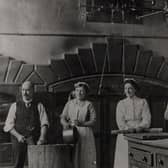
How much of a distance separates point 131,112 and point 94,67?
548 mm

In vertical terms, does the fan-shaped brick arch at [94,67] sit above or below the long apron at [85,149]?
above

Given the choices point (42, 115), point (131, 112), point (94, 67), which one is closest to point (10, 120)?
point (42, 115)

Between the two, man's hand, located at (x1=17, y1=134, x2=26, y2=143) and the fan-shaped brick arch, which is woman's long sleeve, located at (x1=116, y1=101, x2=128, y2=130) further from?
man's hand, located at (x1=17, y1=134, x2=26, y2=143)

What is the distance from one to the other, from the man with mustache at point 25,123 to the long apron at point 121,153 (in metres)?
0.67

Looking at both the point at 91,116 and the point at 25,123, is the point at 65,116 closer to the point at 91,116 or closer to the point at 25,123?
the point at 91,116

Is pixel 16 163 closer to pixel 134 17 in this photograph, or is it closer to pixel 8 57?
pixel 8 57

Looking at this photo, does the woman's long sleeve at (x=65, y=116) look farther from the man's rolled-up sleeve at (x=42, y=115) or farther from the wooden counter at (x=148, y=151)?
the wooden counter at (x=148, y=151)

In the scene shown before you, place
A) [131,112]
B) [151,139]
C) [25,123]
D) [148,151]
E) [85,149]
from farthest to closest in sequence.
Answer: [131,112] < [85,149] < [25,123] < [151,139] < [148,151]

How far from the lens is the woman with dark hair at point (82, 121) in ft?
10.1

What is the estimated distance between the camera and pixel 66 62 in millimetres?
3102

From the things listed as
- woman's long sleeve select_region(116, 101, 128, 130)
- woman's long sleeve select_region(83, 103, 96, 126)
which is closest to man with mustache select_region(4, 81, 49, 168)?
woman's long sleeve select_region(83, 103, 96, 126)

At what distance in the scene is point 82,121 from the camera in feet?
10.2

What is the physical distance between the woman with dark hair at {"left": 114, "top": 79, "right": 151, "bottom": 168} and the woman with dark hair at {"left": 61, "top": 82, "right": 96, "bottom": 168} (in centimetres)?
25

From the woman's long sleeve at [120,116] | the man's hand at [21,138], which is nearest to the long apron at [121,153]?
the woman's long sleeve at [120,116]
